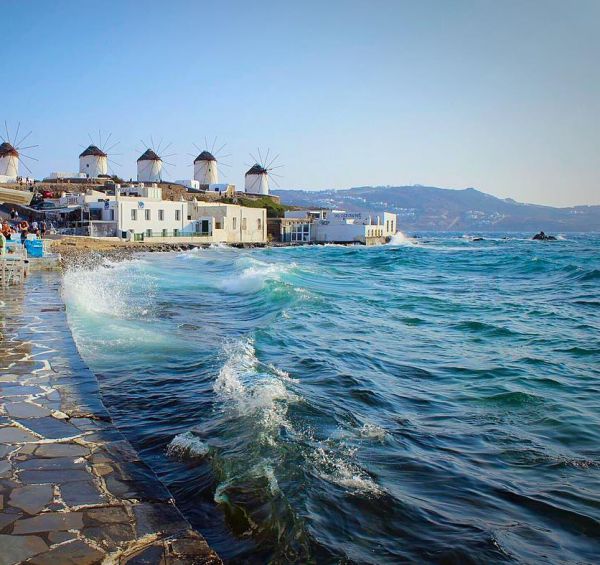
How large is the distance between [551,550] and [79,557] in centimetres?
350

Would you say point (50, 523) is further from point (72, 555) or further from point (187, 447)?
point (187, 447)

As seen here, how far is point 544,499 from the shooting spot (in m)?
5.16

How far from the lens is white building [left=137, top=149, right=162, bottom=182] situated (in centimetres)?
8556

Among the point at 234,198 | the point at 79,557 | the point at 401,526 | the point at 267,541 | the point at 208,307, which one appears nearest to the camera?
the point at 79,557

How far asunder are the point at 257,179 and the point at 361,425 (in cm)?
9089

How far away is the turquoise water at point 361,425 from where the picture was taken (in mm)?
4449

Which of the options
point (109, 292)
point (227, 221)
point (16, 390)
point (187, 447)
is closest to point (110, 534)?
point (187, 447)

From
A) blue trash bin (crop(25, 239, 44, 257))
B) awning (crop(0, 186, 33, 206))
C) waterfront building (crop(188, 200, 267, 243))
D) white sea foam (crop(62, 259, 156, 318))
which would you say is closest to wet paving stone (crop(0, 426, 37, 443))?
white sea foam (crop(62, 259, 156, 318))

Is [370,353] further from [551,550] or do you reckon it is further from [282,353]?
[551,550]

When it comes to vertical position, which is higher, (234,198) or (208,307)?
(234,198)

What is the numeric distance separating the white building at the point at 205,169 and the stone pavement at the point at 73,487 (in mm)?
87627

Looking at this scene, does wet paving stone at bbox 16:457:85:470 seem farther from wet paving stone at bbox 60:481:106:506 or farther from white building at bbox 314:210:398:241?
white building at bbox 314:210:398:241

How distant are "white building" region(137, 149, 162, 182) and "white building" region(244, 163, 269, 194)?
16277 mm

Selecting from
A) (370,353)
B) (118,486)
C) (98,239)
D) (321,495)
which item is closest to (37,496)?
(118,486)
